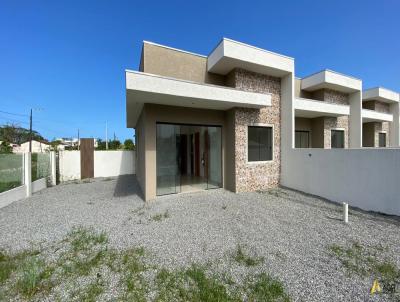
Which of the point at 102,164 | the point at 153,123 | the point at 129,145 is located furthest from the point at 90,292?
the point at 129,145

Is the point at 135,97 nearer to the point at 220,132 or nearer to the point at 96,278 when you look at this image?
the point at 220,132

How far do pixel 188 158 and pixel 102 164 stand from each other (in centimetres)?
786

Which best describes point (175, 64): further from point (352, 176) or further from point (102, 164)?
point (102, 164)

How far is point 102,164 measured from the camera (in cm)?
1444

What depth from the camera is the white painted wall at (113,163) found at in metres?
14.3

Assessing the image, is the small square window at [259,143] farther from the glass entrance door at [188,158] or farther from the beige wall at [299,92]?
the beige wall at [299,92]

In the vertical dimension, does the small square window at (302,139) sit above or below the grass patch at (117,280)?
above

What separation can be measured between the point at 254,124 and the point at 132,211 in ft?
21.5

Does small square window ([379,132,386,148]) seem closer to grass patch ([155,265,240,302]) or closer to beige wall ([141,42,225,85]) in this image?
beige wall ([141,42,225,85])

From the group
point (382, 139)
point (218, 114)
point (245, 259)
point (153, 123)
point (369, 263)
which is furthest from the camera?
point (382, 139)

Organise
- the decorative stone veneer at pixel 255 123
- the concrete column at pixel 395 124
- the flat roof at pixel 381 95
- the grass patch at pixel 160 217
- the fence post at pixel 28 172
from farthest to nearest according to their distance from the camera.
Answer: the concrete column at pixel 395 124
the flat roof at pixel 381 95
the decorative stone veneer at pixel 255 123
the fence post at pixel 28 172
the grass patch at pixel 160 217

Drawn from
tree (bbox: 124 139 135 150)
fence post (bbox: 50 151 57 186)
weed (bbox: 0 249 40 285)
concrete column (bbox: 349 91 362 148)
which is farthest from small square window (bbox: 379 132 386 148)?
tree (bbox: 124 139 135 150)

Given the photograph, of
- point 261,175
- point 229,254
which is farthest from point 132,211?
point 261,175

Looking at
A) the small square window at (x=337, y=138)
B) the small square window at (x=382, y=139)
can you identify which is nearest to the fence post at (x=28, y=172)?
the small square window at (x=337, y=138)
